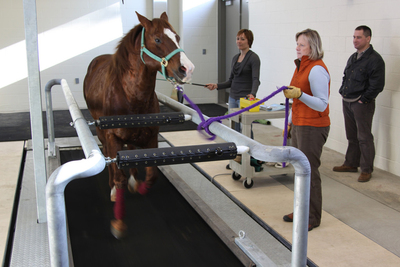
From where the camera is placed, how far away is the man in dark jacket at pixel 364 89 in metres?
3.68

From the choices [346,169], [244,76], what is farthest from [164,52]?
[346,169]

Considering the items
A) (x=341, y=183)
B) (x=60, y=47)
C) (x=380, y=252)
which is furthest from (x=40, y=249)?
(x=60, y=47)

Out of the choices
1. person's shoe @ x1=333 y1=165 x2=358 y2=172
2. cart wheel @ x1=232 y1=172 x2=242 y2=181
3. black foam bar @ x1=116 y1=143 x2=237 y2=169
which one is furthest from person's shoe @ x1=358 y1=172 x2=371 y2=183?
black foam bar @ x1=116 y1=143 x2=237 y2=169

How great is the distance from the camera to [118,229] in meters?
2.53

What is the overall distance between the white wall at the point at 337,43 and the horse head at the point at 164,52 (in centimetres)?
273

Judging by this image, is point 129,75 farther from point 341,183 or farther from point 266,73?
point 266,73

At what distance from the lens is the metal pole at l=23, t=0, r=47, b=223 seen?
7.63ft

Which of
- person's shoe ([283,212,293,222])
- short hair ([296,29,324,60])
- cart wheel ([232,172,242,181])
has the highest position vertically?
short hair ([296,29,324,60])

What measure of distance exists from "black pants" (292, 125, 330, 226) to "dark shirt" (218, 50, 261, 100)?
4.37ft

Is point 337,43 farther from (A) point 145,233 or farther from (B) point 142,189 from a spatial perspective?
(A) point 145,233

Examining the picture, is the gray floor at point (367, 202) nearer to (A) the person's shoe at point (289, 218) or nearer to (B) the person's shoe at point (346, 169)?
(B) the person's shoe at point (346, 169)

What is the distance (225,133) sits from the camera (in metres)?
1.75

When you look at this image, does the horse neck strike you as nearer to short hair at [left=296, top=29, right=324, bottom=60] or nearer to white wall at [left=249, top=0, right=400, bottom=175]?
short hair at [left=296, top=29, right=324, bottom=60]

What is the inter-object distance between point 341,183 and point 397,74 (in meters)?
1.31
